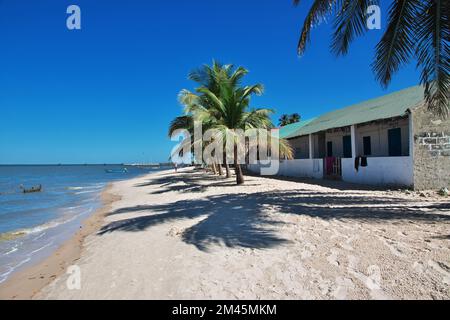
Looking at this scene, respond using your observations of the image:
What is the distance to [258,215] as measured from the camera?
748 centimetres

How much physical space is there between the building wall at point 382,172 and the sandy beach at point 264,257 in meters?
3.69

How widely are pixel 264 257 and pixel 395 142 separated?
41.9 feet

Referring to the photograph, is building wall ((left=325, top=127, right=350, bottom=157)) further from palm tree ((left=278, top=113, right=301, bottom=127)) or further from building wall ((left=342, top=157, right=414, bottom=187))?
palm tree ((left=278, top=113, right=301, bottom=127))

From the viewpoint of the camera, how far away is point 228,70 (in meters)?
16.3

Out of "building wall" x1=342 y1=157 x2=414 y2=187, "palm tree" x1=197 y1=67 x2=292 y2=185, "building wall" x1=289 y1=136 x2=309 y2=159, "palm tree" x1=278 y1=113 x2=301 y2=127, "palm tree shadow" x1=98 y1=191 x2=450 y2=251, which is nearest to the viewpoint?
"palm tree shadow" x1=98 y1=191 x2=450 y2=251

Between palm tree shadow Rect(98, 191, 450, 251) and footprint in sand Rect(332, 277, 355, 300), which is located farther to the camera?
palm tree shadow Rect(98, 191, 450, 251)

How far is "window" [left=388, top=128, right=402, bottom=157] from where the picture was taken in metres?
14.2

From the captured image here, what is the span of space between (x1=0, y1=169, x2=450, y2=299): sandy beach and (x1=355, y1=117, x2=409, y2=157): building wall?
22.0 ft

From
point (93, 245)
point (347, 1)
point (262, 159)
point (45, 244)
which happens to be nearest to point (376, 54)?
point (347, 1)

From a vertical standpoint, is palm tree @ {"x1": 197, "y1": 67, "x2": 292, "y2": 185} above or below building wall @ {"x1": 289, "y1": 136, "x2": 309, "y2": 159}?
above

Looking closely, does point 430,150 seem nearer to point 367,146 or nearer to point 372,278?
point 367,146

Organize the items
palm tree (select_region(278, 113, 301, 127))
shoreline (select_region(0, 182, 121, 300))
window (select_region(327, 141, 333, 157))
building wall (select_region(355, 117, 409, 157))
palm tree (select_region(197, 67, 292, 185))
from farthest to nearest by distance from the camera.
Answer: palm tree (select_region(278, 113, 301, 127)) → window (select_region(327, 141, 333, 157)) → palm tree (select_region(197, 67, 292, 185)) → building wall (select_region(355, 117, 409, 157)) → shoreline (select_region(0, 182, 121, 300))

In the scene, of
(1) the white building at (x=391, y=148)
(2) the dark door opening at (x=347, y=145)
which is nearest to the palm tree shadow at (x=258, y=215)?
(1) the white building at (x=391, y=148)

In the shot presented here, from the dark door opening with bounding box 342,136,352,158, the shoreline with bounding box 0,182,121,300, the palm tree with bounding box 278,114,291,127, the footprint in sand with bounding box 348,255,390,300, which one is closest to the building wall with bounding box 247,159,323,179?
the dark door opening with bounding box 342,136,352,158
